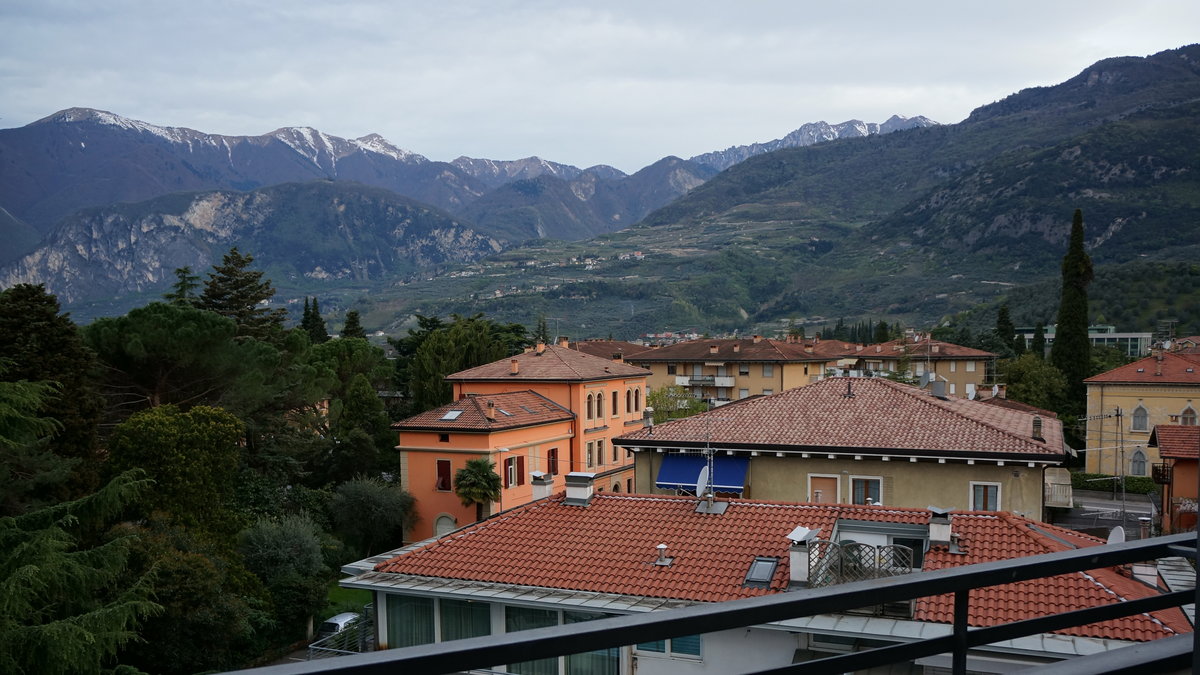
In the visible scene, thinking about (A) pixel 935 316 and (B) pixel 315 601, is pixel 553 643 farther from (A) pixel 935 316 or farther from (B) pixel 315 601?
(A) pixel 935 316

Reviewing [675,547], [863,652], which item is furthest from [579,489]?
[863,652]

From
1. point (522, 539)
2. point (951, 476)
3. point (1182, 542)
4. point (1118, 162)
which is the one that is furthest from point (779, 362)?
point (1118, 162)

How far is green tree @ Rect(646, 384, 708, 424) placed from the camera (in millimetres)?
45312

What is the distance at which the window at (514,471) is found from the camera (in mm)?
32656

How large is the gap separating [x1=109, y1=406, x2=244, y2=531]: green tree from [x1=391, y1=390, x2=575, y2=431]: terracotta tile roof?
9.14 meters

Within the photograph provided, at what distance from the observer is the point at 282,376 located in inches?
1257

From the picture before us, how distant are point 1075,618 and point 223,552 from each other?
24.4 meters

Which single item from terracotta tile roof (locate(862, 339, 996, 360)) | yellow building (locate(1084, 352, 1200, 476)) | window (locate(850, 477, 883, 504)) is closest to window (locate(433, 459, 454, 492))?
window (locate(850, 477, 883, 504))

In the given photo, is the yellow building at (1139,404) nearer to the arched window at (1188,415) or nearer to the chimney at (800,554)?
the arched window at (1188,415)

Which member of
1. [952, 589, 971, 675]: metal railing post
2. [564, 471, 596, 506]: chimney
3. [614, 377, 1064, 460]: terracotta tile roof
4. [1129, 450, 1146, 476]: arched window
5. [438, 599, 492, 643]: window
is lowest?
[1129, 450, 1146, 476]: arched window

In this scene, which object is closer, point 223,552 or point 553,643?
point 553,643

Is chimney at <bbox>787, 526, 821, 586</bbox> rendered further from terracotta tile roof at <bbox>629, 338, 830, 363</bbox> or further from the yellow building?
terracotta tile roof at <bbox>629, 338, 830, 363</bbox>

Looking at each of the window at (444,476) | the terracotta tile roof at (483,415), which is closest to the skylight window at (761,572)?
the terracotta tile roof at (483,415)

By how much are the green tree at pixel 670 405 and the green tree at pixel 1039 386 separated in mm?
18679
